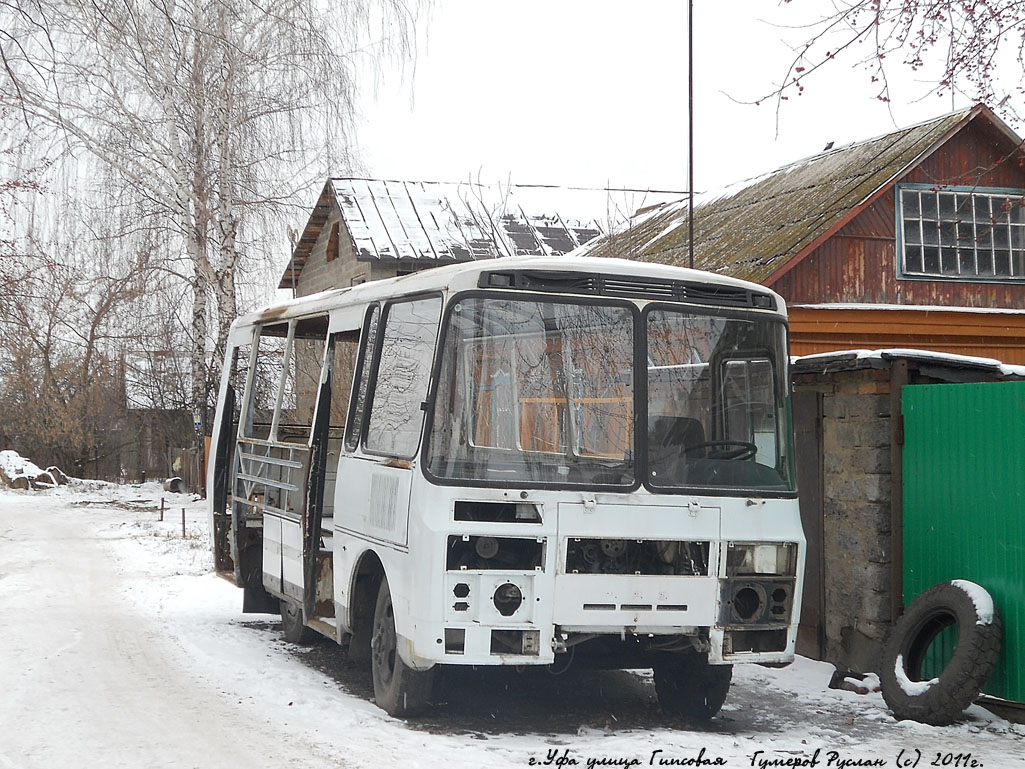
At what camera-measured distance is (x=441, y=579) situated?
6.76 meters

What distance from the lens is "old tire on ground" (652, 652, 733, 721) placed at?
778cm

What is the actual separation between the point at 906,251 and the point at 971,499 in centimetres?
1164

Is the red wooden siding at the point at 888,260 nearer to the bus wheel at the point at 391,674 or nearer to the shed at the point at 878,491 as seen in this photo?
the shed at the point at 878,491

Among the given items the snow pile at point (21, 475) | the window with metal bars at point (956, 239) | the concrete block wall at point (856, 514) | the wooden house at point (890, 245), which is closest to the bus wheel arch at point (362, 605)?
the concrete block wall at point (856, 514)

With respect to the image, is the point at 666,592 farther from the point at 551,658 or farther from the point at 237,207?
the point at 237,207

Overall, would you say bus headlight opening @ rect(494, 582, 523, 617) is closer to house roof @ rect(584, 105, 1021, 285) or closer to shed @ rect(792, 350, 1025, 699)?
shed @ rect(792, 350, 1025, 699)

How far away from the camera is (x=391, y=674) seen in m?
7.54

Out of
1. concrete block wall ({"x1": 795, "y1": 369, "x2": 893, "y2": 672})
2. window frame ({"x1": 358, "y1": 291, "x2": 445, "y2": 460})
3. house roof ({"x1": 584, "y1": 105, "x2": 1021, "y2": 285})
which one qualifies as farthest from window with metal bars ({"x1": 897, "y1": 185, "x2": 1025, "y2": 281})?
window frame ({"x1": 358, "y1": 291, "x2": 445, "y2": 460})

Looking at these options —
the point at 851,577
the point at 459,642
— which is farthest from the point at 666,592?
the point at 851,577

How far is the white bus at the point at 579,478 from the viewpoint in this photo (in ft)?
22.5

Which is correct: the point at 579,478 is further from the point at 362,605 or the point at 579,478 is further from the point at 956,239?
the point at 956,239

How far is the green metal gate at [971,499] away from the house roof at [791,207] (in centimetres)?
857

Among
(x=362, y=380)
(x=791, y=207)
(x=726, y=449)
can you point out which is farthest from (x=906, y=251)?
(x=362, y=380)

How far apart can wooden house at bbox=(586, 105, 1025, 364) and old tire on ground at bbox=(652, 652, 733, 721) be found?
10.4 metres
